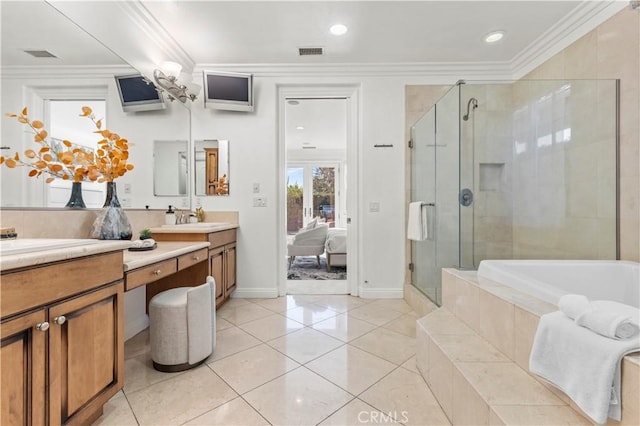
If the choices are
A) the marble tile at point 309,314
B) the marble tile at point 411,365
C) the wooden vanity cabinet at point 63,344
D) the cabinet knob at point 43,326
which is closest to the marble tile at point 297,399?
the marble tile at point 411,365

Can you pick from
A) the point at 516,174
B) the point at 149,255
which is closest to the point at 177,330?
the point at 149,255

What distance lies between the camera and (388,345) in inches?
75.0

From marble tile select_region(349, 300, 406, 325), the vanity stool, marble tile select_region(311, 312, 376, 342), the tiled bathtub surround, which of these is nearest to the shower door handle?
the tiled bathtub surround

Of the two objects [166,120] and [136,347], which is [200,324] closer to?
[136,347]

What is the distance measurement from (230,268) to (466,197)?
2316 millimetres

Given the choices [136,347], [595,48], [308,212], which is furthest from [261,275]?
[308,212]

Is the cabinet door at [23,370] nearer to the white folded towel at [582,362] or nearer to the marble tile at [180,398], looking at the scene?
the marble tile at [180,398]

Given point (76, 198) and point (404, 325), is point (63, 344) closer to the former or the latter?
point (76, 198)

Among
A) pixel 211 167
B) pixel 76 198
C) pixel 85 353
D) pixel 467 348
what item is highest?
pixel 211 167

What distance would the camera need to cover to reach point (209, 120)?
2.96 meters

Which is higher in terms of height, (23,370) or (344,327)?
(23,370)

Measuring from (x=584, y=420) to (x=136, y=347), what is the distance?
2.38 m

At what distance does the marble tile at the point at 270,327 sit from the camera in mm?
2082

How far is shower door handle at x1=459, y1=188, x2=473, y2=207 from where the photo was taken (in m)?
2.27
